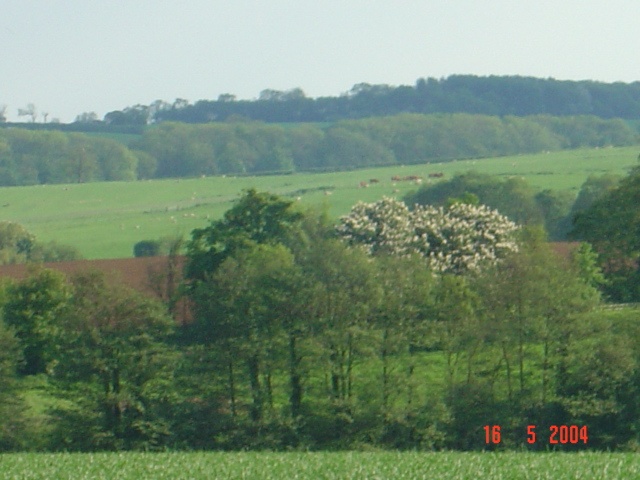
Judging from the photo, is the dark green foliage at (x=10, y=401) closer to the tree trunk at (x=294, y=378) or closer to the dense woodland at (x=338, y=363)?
the dense woodland at (x=338, y=363)

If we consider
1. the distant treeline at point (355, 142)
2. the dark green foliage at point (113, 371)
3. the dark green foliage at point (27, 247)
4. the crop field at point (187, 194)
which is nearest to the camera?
the dark green foliage at point (113, 371)

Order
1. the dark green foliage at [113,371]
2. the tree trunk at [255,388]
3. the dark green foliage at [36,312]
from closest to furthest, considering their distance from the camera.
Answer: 1. the dark green foliage at [113,371]
2. the tree trunk at [255,388]
3. the dark green foliage at [36,312]

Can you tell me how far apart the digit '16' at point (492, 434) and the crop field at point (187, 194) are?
56367 millimetres

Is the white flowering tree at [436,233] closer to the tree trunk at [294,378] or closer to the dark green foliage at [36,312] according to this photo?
the dark green foliage at [36,312]

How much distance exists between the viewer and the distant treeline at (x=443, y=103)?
183000 millimetres

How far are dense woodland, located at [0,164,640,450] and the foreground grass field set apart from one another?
12.3 metres

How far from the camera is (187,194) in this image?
120 m

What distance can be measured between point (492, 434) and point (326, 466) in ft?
51.8

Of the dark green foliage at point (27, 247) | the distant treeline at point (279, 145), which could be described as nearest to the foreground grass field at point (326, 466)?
the dark green foliage at point (27, 247)

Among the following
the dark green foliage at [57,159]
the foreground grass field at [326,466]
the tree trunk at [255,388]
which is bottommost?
the tree trunk at [255,388]

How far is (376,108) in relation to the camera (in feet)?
635

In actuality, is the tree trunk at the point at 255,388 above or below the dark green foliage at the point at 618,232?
below

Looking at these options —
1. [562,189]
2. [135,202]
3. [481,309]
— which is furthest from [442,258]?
[135,202]

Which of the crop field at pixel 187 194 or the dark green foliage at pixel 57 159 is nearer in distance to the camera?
the crop field at pixel 187 194
